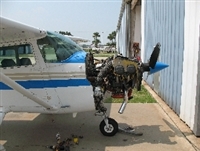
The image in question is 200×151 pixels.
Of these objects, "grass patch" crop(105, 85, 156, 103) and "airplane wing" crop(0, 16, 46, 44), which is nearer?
"airplane wing" crop(0, 16, 46, 44)

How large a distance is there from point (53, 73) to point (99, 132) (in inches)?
63.7

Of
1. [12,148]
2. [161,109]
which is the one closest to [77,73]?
[12,148]

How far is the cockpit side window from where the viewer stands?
171 inches

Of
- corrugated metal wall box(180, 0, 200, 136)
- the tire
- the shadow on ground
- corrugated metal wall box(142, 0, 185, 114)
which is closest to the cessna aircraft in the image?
the tire

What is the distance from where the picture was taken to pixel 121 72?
4258 millimetres

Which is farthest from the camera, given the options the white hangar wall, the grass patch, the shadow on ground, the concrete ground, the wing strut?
the grass patch

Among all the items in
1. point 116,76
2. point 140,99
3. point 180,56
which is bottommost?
point 140,99

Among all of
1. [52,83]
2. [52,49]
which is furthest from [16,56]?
[52,83]

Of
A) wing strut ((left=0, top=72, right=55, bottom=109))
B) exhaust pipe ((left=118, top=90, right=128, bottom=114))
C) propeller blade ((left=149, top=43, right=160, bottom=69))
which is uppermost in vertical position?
propeller blade ((left=149, top=43, right=160, bottom=69))

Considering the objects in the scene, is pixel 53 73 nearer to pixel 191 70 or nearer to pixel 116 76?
pixel 116 76

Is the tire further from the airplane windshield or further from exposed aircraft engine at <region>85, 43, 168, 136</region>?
the airplane windshield

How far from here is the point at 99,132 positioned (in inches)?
195

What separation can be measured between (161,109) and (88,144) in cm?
290

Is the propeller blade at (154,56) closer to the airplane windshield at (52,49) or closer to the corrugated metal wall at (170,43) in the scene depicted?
the corrugated metal wall at (170,43)
